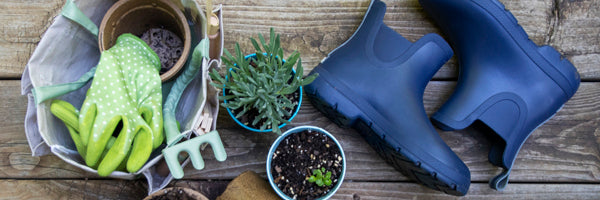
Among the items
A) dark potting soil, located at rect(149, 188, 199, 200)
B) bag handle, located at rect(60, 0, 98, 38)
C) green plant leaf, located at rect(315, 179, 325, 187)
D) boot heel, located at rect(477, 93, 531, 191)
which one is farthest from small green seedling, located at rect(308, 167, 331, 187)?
bag handle, located at rect(60, 0, 98, 38)

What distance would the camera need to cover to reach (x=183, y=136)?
0.58 metres

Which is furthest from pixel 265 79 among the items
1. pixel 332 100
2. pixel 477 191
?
pixel 477 191

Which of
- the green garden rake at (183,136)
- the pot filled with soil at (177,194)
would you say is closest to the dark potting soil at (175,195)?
the pot filled with soil at (177,194)

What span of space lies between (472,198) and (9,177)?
0.89 m

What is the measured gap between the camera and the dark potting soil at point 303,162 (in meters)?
0.67

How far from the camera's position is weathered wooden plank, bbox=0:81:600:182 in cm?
71

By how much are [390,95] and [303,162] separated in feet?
0.66

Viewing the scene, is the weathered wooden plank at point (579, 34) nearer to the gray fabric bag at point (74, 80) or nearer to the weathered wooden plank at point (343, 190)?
the weathered wooden plank at point (343, 190)

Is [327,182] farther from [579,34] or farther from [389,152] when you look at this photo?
[579,34]

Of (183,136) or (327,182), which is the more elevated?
(183,136)

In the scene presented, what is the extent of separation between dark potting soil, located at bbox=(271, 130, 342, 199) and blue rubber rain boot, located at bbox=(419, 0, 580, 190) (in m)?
0.22

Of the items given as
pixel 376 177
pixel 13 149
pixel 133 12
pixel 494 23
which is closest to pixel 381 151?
pixel 376 177

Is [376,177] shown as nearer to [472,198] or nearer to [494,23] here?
[472,198]

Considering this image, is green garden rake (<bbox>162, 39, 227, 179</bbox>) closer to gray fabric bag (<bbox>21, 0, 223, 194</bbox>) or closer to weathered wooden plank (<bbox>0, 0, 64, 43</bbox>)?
gray fabric bag (<bbox>21, 0, 223, 194</bbox>)
